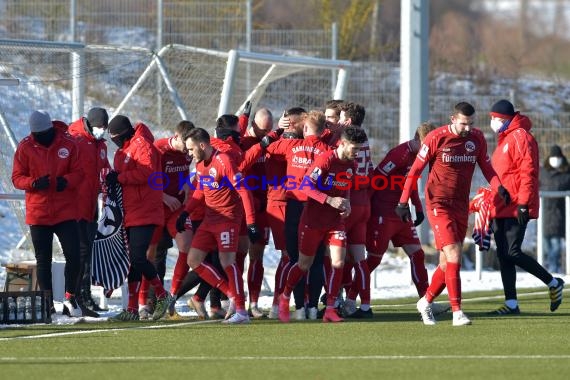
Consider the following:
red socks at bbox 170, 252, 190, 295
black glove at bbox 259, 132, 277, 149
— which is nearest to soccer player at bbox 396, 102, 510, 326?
black glove at bbox 259, 132, 277, 149

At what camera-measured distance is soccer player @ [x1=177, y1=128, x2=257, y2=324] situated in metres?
12.9

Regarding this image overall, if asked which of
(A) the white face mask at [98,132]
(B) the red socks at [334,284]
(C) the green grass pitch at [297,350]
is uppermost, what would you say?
(A) the white face mask at [98,132]

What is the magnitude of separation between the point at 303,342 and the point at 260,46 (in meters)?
14.0

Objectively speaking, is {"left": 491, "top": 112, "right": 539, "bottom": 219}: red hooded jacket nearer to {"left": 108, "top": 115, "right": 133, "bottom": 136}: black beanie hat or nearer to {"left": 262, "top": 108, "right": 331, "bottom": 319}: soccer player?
{"left": 262, "top": 108, "right": 331, "bottom": 319}: soccer player

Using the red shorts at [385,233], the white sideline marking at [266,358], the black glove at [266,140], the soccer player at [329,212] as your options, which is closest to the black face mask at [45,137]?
the black glove at [266,140]

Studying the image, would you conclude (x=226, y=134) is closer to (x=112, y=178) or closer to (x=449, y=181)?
(x=112, y=178)

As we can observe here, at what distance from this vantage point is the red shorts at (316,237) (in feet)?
42.4

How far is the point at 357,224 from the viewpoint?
13516mm

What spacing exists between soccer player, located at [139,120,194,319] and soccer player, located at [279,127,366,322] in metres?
1.16

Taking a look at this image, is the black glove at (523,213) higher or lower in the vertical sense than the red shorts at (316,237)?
higher

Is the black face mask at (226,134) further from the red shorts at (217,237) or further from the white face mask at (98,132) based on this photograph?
the white face mask at (98,132)


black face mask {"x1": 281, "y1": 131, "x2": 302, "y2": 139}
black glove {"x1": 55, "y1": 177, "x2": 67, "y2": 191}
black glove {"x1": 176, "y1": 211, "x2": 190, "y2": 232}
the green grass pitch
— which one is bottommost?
the green grass pitch

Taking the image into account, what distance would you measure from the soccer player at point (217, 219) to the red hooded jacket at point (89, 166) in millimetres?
1396

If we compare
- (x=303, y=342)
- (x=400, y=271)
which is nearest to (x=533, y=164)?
(x=303, y=342)
